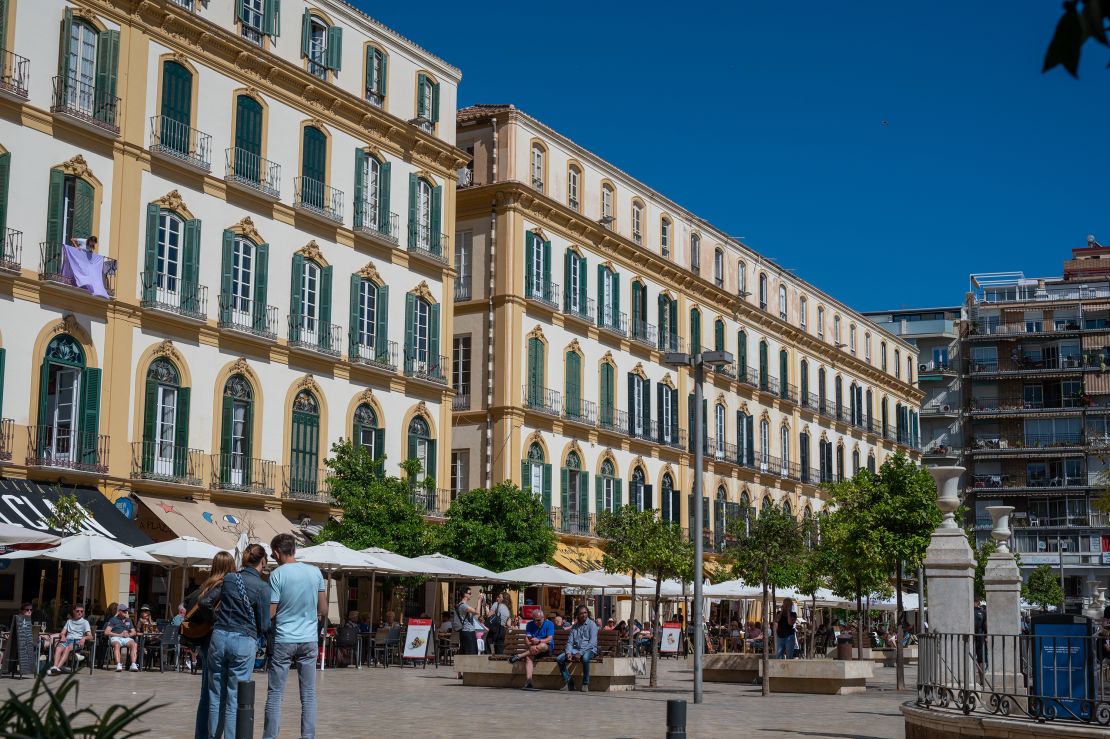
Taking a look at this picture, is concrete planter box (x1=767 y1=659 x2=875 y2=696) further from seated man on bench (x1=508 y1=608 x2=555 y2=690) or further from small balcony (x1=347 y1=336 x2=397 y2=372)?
small balcony (x1=347 y1=336 x2=397 y2=372)

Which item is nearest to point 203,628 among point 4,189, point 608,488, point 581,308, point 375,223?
point 4,189

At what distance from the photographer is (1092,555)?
3241 inches

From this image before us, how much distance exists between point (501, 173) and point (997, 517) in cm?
2781

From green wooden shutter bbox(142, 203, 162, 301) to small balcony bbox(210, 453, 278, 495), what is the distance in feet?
13.9

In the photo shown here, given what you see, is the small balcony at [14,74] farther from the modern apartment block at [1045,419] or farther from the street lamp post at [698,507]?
the modern apartment block at [1045,419]

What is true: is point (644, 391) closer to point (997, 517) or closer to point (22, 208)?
point (22, 208)

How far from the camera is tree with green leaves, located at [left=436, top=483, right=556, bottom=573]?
3941 centimetres

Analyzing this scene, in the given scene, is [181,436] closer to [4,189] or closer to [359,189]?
[4,189]

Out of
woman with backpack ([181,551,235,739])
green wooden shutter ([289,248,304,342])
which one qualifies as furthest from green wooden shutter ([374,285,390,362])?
woman with backpack ([181,551,235,739])

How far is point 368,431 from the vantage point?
Result: 39.7 meters

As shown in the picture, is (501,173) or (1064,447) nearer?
(501,173)

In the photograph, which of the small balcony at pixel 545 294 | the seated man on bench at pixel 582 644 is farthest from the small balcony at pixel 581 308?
the seated man on bench at pixel 582 644

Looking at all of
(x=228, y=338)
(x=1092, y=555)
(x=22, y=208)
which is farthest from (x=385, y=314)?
(x=1092, y=555)

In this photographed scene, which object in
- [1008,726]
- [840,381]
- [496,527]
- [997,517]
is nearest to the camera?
[1008,726]
